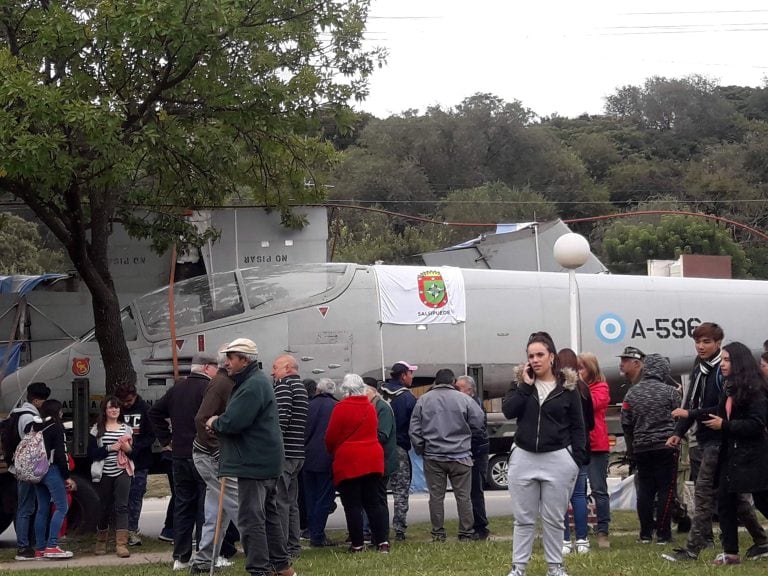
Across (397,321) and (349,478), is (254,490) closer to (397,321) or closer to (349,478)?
(349,478)

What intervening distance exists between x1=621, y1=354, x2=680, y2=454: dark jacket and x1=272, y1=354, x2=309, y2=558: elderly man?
314cm

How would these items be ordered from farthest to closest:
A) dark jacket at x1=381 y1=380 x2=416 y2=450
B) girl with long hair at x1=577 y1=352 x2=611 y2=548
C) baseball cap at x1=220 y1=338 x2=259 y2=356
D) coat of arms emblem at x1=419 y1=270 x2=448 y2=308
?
1. coat of arms emblem at x1=419 y1=270 x2=448 y2=308
2. dark jacket at x1=381 y1=380 x2=416 y2=450
3. girl with long hair at x1=577 y1=352 x2=611 y2=548
4. baseball cap at x1=220 y1=338 x2=259 y2=356

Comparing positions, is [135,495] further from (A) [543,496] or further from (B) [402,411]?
(A) [543,496]

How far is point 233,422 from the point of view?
8.14m

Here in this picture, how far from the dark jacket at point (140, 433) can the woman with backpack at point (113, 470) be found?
0.18 metres

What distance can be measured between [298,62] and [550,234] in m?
6.54

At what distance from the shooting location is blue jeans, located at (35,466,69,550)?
11055 mm

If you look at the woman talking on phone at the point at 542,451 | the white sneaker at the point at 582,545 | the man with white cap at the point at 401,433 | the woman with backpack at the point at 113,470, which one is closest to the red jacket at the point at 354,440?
the man with white cap at the point at 401,433

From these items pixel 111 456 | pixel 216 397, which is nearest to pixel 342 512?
pixel 111 456

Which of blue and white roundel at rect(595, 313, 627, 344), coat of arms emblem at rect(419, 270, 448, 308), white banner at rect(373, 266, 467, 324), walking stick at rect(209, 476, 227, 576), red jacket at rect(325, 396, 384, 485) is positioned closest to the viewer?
walking stick at rect(209, 476, 227, 576)

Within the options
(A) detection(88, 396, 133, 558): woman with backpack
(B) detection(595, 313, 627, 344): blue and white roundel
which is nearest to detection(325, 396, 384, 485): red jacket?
(A) detection(88, 396, 133, 558): woman with backpack

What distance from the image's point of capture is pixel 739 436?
8.58 m

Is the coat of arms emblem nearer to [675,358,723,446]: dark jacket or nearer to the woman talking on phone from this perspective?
[675,358,723,446]: dark jacket

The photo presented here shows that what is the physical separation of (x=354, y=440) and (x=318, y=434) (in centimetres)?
73
